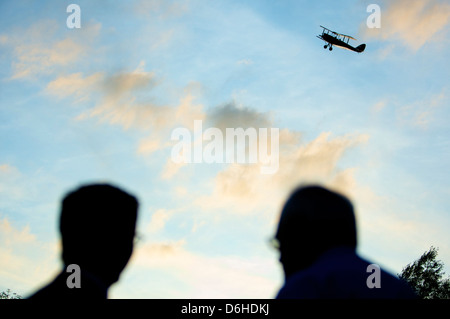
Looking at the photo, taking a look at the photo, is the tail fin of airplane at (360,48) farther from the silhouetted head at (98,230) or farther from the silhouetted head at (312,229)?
the silhouetted head at (98,230)

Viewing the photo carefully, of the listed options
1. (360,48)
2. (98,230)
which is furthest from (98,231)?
(360,48)

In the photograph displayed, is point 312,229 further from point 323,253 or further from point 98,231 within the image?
point 98,231

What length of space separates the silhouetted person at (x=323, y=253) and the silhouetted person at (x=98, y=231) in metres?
1.07

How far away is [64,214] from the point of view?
288 cm

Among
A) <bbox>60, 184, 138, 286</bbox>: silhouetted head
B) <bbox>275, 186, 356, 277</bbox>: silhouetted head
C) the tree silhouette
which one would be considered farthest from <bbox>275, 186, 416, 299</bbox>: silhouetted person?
the tree silhouette

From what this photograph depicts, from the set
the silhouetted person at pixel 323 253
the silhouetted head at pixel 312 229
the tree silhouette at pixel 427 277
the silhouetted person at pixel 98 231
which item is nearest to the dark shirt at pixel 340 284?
the silhouetted person at pixel 323 253

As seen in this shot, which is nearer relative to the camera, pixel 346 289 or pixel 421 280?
pixel 346 289

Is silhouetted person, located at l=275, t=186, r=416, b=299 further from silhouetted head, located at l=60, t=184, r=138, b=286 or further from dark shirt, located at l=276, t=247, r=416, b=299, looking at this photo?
silhouetted head, located at l=60, t=184, r=138, b=286

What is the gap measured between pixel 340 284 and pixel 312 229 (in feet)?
1.41

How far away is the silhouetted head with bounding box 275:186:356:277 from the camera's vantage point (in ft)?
9.09

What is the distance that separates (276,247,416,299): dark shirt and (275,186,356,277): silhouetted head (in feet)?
0.53
